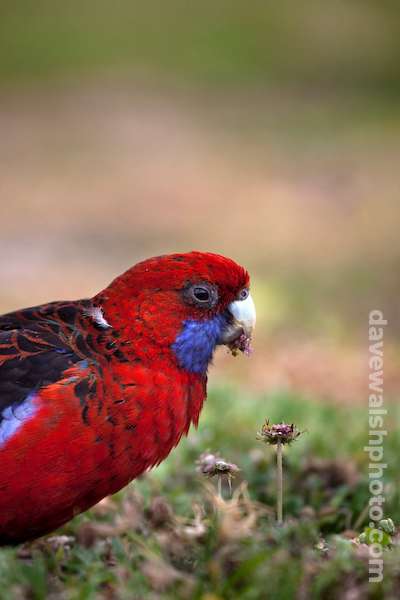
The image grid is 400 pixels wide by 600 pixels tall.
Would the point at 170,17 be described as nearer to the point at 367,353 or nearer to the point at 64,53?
the point at 64,53

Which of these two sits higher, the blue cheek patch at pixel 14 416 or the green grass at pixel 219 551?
the blue cheek patch at pixel 14 416

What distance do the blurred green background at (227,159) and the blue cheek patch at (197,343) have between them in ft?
9.69

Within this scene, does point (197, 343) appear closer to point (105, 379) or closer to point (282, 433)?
point (105, 379)

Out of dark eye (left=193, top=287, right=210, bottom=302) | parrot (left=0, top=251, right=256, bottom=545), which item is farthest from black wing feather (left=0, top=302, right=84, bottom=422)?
dark eye (left=193, top=287, right=210, bottom=302)

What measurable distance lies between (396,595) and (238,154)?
522 inches

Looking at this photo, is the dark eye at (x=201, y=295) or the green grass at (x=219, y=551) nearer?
the green grass at (x=219, y=551)

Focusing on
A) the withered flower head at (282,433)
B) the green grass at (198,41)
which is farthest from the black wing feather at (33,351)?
the green grass at (198,41)

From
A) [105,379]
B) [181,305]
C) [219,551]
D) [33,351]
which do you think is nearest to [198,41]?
[181,305]

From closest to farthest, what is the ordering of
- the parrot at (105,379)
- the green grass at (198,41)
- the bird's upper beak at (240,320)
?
the parrot at (105,379) < the bird's upper beak at (240,320) < the green grass at (198,41)

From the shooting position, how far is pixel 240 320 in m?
2.67

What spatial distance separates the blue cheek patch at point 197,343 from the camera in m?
2.56

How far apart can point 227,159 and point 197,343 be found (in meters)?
11.9

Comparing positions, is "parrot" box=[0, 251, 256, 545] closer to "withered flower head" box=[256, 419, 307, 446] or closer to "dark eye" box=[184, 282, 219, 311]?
"dark eye" box=[184, 282, 219, 311]

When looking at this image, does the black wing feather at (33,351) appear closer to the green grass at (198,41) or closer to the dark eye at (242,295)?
the dark eye at (242,295)
